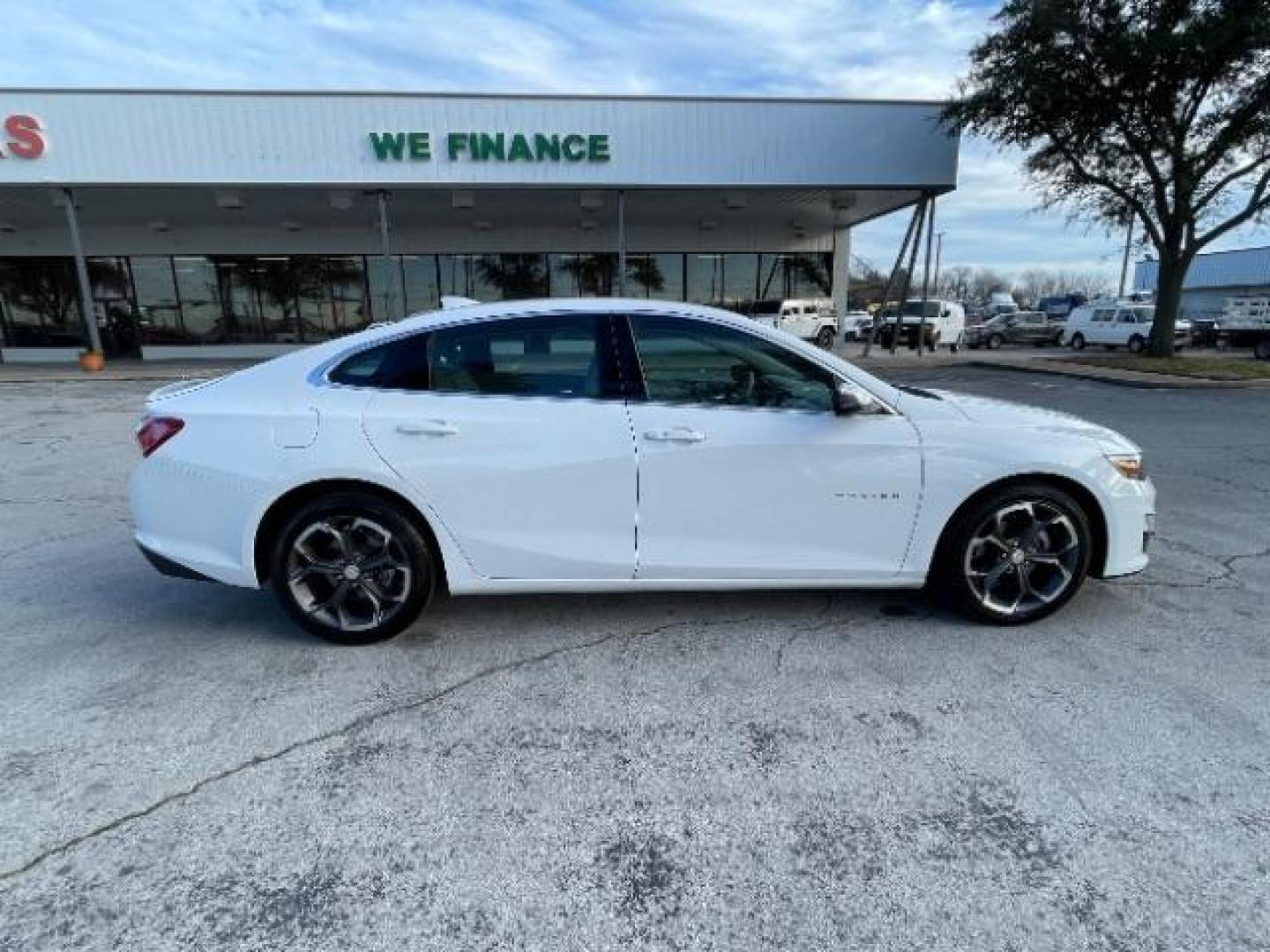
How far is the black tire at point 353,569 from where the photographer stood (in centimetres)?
321

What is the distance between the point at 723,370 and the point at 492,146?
568 inches

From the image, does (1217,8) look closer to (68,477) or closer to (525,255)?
(525,255)

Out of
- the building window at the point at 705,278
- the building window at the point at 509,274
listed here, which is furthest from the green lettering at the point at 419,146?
the building window at the point at 705,278

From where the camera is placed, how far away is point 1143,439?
28.0ft

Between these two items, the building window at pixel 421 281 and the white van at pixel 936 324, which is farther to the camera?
the white van at pixel 936 324

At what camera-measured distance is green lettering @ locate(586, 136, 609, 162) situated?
15.7 m

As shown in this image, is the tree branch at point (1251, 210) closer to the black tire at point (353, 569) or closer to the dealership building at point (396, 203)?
the dealership building at point (396, 203)

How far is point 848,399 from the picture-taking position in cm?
317

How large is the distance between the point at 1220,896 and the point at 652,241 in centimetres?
2283

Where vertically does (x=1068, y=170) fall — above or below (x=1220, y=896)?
above

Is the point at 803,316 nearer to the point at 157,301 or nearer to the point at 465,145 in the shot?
the point at 465,145

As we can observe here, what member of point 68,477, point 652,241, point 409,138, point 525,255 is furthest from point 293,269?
point 68,477

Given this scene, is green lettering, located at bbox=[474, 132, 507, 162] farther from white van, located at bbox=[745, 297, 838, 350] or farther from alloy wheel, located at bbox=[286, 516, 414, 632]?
alloy wheel, located at bbox=[286, 516, 414, 632]

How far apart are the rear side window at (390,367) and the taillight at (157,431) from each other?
727 mm
